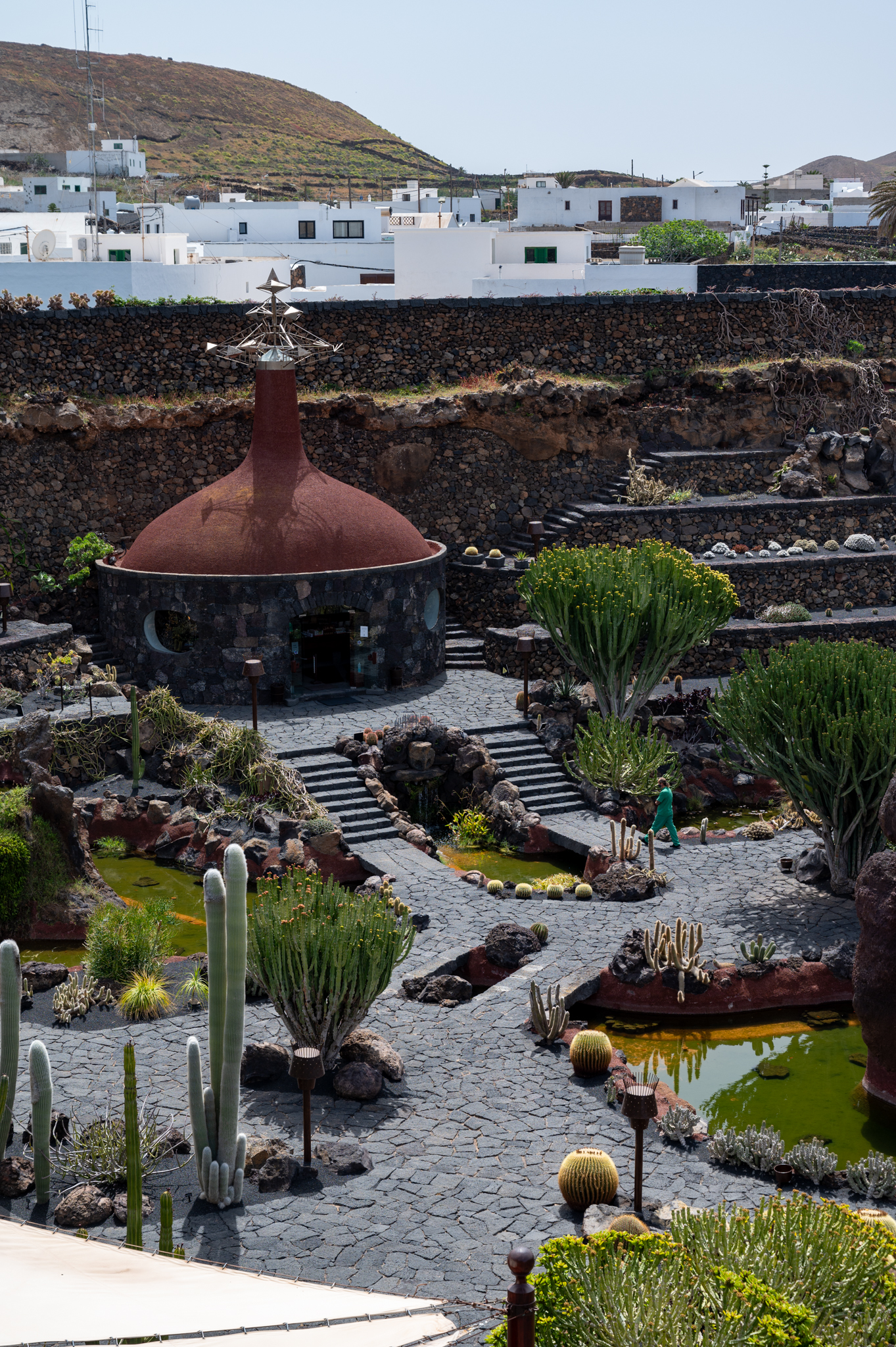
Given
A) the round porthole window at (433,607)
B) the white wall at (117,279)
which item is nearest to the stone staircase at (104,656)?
the round porthole window at (433,607)

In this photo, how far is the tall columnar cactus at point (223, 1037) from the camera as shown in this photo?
12.8m

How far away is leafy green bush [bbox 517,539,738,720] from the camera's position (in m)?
24.9

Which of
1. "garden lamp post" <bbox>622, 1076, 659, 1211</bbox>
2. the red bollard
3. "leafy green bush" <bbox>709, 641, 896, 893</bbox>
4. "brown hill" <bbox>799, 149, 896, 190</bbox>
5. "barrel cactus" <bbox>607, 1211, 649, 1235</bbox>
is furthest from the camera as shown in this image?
"brown hill" <bbox>799, 149, 896, 190</bbox>

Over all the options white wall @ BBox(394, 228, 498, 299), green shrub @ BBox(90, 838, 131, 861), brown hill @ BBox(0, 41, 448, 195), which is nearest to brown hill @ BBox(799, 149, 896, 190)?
brown hill @ BBox(0, 41, 448, 195)

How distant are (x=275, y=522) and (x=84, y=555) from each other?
215 inches

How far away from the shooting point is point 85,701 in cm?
2648

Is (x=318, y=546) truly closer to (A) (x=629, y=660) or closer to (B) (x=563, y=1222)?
(A) (x=629, y=660)

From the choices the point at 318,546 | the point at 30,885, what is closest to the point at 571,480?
the point at 318,546

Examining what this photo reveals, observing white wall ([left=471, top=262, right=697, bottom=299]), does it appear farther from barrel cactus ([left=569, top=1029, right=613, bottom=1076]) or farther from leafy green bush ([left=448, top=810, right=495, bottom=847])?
barrel cactus ([left=569, top=1029, right=613, bottom=1076])

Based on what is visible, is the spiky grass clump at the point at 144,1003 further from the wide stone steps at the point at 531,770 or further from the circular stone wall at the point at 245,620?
the circular stone wall at the point at 245,620

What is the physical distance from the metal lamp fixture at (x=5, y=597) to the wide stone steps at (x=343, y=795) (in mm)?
7240

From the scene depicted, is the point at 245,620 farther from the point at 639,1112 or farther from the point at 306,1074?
the point at 639,1112

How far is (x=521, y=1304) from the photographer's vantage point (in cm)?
848

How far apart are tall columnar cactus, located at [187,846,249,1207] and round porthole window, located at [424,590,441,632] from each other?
57.0ft
